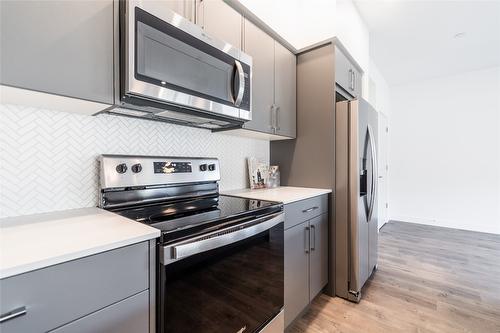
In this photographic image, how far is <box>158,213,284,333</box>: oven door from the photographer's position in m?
0.87

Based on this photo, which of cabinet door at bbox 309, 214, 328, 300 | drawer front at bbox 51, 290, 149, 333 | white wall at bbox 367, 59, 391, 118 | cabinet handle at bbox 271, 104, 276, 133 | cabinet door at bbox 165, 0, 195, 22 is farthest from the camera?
white wall at bbox 367, 59, 391, 118

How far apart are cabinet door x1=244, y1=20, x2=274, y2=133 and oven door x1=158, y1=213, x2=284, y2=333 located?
763mm

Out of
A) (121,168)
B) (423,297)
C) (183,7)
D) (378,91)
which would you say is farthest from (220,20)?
(378,91)

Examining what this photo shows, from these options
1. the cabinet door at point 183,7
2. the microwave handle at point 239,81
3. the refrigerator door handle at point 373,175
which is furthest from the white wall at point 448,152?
the cabinet door at point 183,7

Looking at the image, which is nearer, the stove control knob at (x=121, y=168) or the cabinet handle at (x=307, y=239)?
the stove control knob at (x=121, y=168)

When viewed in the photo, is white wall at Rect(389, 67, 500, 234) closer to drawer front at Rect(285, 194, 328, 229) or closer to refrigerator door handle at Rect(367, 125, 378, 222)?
refrigerator door handle at Rect(367, 125, 378, 222)

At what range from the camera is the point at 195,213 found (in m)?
1.17

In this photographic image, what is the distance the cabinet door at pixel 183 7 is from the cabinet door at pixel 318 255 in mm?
1533

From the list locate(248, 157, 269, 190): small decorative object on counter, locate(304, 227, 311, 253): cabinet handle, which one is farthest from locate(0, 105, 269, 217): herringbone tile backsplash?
locate(304, 227, 311, 253): cabinet handle

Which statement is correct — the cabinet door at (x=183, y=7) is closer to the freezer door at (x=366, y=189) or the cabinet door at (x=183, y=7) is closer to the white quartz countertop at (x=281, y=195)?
the white quartz countertop at (x=281, y=195)

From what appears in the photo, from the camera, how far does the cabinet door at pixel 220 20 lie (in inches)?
53.8

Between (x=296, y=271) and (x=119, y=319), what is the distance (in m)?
1.17

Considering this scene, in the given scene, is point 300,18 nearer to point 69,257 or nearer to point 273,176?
point 273,176

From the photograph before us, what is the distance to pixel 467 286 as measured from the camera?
2.26 meters
